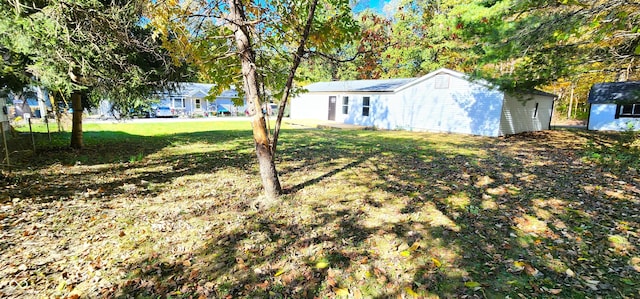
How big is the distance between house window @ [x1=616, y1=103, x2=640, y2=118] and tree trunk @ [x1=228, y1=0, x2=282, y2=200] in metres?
23.1

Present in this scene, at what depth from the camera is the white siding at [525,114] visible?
555 inches

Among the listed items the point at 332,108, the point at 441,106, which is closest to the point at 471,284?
the point at 441,106

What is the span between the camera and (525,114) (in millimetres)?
15883

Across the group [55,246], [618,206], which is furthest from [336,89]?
[55,246]

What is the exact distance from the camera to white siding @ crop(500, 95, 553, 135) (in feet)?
46.2

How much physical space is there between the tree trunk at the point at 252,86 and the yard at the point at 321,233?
0.68 m

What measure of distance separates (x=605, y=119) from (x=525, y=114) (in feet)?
23.1

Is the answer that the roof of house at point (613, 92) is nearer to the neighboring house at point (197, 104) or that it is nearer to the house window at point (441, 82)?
the house window at point (441, 82)

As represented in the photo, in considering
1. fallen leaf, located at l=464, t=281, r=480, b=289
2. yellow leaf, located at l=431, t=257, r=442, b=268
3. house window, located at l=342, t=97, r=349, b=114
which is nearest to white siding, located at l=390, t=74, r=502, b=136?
house window, located at l=342, t=97, r=349, b=114

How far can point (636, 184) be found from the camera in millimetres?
5480

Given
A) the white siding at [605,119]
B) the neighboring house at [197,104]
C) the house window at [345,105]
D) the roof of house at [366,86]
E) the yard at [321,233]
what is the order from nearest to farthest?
the yard at [321,233] < the white siding at [605,119] < the roof of house at [366,86] < the house window at [345,105] < the neighboring house at [197,104]

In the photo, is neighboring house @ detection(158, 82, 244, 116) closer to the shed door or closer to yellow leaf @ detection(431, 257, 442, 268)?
the shed door

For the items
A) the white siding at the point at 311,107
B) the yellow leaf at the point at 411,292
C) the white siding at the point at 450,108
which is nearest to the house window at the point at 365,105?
the white siding at the point at 450,108

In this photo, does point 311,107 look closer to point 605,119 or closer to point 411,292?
point 605,119
